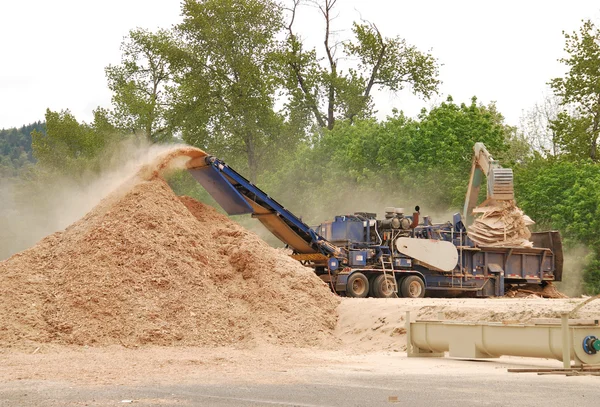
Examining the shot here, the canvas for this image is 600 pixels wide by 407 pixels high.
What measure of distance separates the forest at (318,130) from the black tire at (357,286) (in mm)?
12478

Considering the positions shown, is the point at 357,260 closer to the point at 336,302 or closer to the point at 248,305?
the point at 336,302

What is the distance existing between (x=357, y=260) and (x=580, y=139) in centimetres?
2319

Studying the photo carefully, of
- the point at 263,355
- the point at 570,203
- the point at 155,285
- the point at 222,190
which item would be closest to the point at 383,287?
the point at 222,190

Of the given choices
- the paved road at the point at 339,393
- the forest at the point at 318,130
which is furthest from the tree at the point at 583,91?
the paved road at the point at 339,393

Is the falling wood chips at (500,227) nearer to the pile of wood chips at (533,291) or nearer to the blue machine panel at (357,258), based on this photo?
the pile of wood chips at (533,291)

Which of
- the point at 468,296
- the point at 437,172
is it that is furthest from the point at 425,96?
the point at 468,296

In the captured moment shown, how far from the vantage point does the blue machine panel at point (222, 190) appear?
22.4 metres

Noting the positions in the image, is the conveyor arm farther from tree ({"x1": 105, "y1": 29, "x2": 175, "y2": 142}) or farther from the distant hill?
the distant hill

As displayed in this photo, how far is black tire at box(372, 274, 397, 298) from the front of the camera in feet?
85.3

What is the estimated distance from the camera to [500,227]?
29.5 m

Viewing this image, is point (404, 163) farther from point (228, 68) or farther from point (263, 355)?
point (263, 355)

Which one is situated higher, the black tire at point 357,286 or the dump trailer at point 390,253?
the dump trailer at point 390,253

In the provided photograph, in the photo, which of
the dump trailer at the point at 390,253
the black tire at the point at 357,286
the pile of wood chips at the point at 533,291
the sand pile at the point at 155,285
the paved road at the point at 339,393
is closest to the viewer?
the paved road at the point at 339,393

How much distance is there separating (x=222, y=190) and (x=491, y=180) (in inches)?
406
